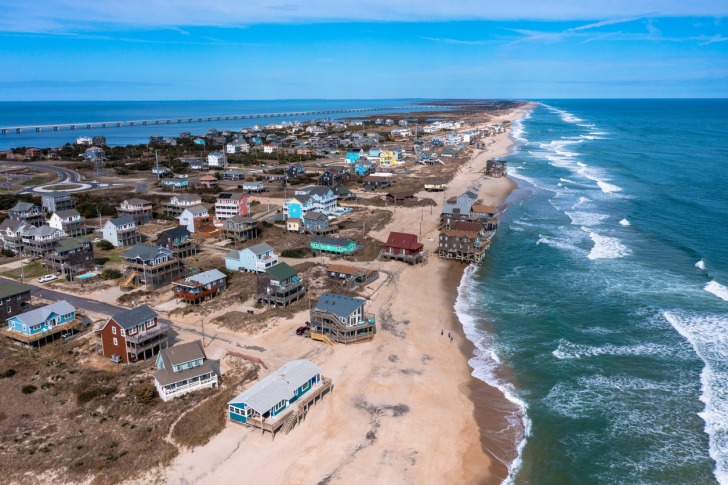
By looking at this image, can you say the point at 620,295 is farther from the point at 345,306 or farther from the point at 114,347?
the point at 114,347

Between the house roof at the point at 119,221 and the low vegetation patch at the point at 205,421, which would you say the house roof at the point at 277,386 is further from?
the house roof at the point at 119,221

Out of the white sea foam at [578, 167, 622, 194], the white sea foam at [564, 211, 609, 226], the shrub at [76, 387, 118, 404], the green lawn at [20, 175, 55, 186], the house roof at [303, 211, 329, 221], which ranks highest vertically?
the house roof at [303, 211, 329, 221]

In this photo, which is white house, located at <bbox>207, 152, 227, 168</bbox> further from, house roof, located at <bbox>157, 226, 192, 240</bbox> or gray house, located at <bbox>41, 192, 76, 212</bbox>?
house roof, located at <bbox>157, 226, 192, 240</bbox>

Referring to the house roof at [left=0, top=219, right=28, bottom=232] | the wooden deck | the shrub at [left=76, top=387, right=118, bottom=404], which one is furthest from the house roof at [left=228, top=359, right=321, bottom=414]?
the house roof at [left=0, top=219, right=28, bottom=232]

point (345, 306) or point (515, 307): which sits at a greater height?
point (345, 306)

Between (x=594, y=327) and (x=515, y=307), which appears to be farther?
(x=515, y=307)

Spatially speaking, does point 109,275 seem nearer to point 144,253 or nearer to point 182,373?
point 144,253

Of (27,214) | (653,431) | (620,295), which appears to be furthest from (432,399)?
(27,214)
